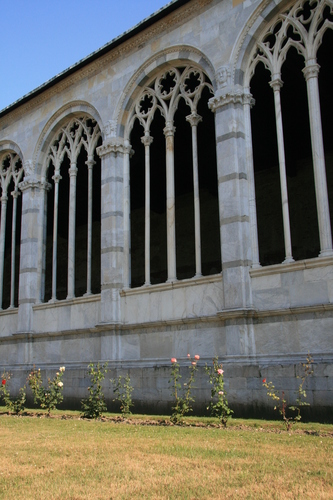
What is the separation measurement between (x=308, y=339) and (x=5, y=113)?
1436 cm

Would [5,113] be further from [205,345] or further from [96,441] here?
[96,441]

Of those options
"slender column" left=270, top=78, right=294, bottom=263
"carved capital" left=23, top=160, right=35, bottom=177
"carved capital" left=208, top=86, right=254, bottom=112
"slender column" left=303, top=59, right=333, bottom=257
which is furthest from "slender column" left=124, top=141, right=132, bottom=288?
"slender column" left=303, top=59, right=333, bottom=257

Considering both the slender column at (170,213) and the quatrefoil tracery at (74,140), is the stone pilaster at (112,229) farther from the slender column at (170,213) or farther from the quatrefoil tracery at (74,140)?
the slender column at (170,213)

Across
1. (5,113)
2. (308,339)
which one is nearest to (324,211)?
(308,339)

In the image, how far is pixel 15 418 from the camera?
38.5 feet

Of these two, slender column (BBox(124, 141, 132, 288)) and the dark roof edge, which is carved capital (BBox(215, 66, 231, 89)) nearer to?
the dark roof edge

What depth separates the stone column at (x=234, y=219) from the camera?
446 inches

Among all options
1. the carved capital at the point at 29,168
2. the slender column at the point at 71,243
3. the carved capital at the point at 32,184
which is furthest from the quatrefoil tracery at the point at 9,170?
the slender column at the point at 71,243

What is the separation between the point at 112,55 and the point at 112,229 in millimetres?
5670

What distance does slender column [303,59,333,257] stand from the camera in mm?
10633

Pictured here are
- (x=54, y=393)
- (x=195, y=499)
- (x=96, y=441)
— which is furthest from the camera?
(x=54, y=393)

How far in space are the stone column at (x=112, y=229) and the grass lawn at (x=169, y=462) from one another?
5047 mm

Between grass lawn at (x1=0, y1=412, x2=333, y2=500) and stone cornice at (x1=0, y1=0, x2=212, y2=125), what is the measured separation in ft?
36.0

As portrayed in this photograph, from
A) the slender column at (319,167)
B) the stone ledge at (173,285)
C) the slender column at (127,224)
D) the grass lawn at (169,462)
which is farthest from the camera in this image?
the slender column at (127,224)
